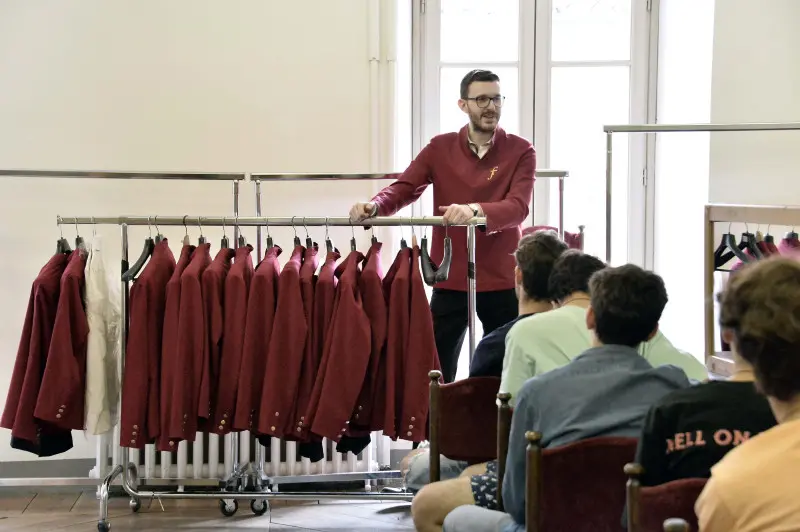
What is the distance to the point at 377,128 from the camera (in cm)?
409

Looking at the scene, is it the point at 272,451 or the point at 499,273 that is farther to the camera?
the point at 272,451

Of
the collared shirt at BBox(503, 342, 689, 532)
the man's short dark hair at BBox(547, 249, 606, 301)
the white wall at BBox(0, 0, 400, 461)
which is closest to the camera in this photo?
the collared shirt at BBox(503, 342, 689, 532)

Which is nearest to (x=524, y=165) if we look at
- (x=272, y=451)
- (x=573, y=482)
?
(x=272, y=451)

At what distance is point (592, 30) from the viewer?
4512mm

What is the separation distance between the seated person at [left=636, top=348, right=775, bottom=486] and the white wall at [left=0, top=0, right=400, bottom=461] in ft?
8.67

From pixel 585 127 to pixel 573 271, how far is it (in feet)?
7.73

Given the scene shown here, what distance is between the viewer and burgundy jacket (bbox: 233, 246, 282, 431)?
9.96 feet

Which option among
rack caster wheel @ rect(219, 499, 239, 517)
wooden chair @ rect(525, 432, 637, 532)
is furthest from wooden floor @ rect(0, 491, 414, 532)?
wooden chair @ rect(525, 432, 637, 532)

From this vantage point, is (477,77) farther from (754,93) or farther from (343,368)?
(754,93)

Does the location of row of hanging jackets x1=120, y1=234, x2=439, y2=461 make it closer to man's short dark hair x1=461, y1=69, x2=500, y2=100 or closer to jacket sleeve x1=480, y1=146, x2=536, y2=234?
jacket sleeve x1=480, y1=146, x2=536, y2=234

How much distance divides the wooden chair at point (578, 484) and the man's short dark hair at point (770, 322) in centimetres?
40

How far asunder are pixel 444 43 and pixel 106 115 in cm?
151

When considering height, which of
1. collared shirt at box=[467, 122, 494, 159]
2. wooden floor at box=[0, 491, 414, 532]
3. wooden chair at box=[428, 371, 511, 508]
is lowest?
wooden floor at box=[0, 491, 414, 532]

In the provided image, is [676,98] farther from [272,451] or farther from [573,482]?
[573,482]
